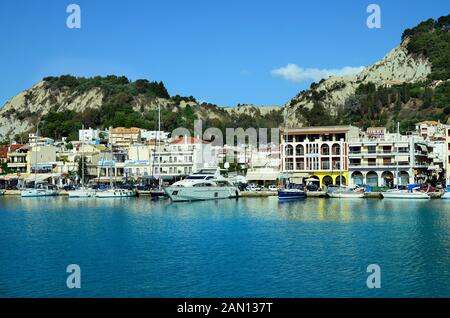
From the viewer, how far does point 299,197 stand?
58.5 m

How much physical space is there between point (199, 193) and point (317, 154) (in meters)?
16.6

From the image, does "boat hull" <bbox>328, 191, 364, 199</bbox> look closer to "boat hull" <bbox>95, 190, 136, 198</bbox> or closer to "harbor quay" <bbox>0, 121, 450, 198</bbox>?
"harbor quay" <bbox>0, 121, 450, 198</bbox>

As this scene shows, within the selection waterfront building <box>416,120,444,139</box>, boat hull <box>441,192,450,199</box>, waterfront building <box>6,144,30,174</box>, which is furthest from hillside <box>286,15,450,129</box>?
waterfront building <box>6,144,30,174</box>

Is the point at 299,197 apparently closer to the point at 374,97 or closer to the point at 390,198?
the point at 390,198

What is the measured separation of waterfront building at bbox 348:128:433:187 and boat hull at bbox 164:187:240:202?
48.0 feet

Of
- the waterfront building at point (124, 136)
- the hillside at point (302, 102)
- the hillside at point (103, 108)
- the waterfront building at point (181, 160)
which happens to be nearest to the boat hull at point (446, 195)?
the waterfront building at point (181, 160)

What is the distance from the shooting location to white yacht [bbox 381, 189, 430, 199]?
2226 inches

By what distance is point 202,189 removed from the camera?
199 ft

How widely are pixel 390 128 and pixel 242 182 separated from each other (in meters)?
46.8

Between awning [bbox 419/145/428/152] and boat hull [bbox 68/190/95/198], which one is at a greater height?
awning [bbox 419/145/428/152]

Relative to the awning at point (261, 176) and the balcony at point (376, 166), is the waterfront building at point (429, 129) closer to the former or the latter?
the balcony at point (376, 166)

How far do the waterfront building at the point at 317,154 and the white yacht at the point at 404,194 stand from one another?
9.75m

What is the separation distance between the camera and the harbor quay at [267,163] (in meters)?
66.5

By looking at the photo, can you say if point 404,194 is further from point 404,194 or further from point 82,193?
point 82,193
